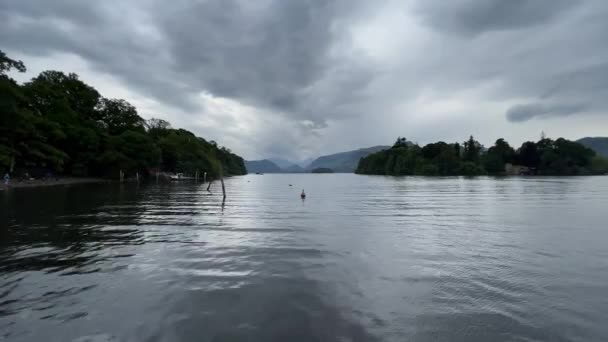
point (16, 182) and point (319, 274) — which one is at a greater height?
point (16, 182)

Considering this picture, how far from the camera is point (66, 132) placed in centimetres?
6562

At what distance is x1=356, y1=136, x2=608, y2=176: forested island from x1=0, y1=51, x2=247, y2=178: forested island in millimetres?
140002

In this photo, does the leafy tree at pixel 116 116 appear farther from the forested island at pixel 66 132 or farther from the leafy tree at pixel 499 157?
the leafy tree at pixel 499 157

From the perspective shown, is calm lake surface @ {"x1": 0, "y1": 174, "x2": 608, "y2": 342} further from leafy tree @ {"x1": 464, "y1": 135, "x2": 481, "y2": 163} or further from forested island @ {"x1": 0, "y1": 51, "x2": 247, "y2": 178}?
leafy tree @ {"x1": 464, "y1": 135, "x2": 481, "y2": 163}

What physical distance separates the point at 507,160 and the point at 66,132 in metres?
209

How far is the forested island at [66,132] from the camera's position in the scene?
4753 cm

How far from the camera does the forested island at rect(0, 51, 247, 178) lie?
4753 cm

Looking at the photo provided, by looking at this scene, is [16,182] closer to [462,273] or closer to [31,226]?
[31,226]

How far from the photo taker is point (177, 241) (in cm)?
1526

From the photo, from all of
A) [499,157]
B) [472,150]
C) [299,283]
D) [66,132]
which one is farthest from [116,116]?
[499,157]

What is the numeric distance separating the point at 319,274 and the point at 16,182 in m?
65.0

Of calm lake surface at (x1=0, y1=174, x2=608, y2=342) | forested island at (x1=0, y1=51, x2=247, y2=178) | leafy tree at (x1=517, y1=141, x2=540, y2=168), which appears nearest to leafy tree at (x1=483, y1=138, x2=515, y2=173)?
leafy tree at (x1=517, y1=141, x2=540, y2=168)

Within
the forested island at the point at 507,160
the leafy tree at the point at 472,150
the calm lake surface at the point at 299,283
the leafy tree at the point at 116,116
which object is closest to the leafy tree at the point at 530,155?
the forested island at the point at 507,160

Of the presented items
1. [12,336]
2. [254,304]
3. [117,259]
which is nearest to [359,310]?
[254,304]
